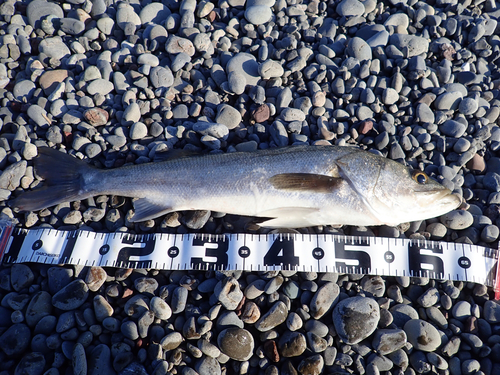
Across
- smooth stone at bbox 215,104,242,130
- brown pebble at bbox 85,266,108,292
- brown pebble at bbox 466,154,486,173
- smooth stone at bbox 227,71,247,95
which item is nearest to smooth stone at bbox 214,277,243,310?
brown pebble at bbox 85,266,108,292

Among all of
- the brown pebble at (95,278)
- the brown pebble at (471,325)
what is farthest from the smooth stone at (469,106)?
the brown pebble at (95,278)

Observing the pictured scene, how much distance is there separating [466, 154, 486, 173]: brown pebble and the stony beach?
17mm

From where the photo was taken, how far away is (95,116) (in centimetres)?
415

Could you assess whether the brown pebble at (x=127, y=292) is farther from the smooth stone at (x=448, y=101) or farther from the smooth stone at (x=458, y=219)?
the smooth stone at (x=448, y=101)

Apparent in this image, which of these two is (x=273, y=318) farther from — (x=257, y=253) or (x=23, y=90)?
(x=23, y=90)

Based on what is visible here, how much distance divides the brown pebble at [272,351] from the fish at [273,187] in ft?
4.17

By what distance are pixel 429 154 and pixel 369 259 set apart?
1837mm

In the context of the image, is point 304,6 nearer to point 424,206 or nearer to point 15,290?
point 424,206

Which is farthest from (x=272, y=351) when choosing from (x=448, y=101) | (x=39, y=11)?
(x=39, y=11)

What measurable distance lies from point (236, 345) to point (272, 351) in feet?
1.23

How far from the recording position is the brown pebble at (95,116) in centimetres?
414

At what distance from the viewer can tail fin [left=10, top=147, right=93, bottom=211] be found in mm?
3643

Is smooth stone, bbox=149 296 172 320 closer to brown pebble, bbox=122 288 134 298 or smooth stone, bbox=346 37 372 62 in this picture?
brown pebble, bbox=122 288 134 298

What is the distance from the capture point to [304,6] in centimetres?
500
